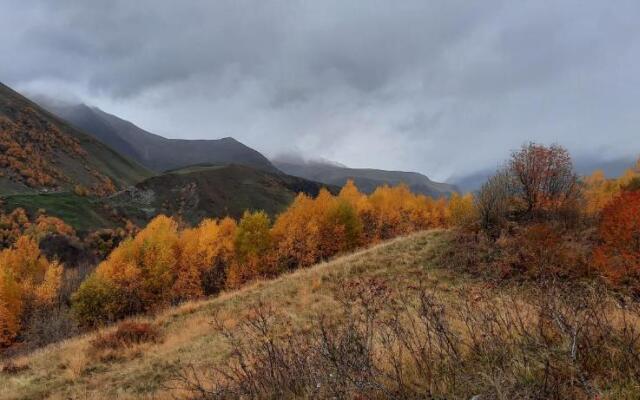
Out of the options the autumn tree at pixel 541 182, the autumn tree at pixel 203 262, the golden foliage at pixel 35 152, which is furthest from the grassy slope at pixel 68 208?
the autumn tree at pixel 541 182

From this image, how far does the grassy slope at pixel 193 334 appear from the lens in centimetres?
1023

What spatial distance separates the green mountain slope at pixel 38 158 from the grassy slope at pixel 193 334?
458ft

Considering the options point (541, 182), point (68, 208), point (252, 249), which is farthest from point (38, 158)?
point (541, 182)

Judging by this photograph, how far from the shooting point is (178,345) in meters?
13.0

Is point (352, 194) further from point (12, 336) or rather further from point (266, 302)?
point (266, 302)

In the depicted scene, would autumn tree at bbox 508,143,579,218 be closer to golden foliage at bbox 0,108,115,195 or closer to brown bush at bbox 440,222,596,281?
brown bush at bbox 440,222,596,281

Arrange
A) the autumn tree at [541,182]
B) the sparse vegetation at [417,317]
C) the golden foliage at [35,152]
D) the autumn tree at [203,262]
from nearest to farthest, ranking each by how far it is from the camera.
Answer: the sparse vegetation at [417,317] → the autumn tree at [541,182] → the autumn tree at [203,262] → the golden foliage at [35,152]

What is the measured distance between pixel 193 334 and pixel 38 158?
184074mm

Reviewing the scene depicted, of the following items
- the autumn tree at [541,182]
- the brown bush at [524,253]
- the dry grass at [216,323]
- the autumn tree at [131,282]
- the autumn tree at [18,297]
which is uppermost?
the autumn tree at [541,182]

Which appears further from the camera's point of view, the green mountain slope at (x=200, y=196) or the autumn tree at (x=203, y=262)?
the green mountain slope at (x=200, y=196)

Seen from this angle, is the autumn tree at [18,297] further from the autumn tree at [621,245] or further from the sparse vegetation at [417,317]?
the autumn tree at [621,245]

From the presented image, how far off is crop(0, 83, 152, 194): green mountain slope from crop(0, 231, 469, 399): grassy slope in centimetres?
13967

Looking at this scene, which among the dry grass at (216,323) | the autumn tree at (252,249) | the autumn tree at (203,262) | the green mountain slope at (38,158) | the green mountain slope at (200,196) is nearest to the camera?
the dry grass at (216,323)

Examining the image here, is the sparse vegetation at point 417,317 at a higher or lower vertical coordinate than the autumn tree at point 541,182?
lower
